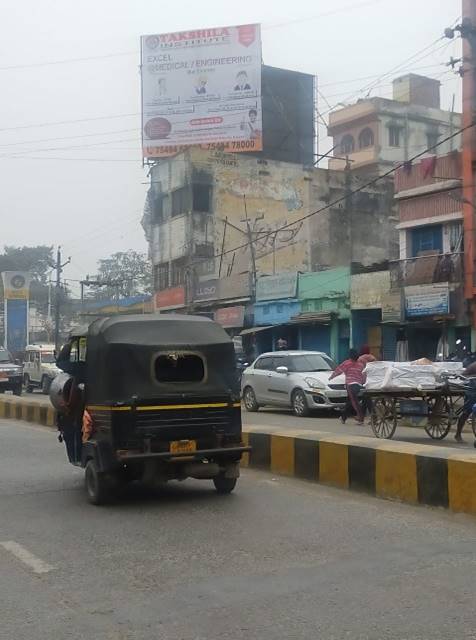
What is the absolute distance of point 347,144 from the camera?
62.0 metres

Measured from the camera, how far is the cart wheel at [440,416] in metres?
13.1

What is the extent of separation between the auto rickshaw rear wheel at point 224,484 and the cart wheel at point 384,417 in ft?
16.8

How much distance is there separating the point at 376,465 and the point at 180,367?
234 cm

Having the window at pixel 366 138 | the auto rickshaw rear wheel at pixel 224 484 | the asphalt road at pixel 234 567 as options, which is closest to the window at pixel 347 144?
the window at pixel 366 138

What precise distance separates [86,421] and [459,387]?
635 cm

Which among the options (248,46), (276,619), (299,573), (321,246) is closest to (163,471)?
(299,573)

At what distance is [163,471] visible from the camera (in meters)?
8.15

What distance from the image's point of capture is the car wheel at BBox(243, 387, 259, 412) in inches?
851

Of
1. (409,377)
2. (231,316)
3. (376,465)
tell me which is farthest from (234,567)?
(231,316)

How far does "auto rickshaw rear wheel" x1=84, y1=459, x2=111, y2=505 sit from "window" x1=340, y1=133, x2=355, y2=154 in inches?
2192

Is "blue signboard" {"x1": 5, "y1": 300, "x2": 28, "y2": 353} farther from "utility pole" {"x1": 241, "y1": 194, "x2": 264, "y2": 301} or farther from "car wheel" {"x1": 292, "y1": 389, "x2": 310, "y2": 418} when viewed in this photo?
"car wheel" {"x1": 292, "y1": 389, "x2": 310, "y2": 418}

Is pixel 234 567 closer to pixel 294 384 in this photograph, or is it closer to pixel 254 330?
pixel 294 384

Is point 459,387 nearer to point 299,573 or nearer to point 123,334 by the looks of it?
point 123,334

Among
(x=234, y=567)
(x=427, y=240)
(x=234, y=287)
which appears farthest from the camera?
(x=234, y=287)
